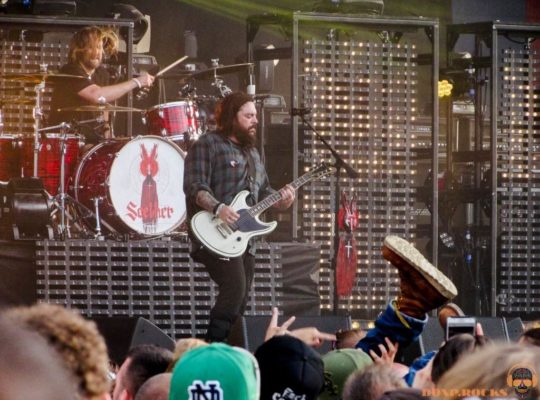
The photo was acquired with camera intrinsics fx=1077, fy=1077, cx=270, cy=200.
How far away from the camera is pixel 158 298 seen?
952cm

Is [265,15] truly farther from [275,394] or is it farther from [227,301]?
[275,394]

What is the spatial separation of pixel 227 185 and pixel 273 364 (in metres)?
6.40

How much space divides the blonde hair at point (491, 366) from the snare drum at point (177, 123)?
7.81m

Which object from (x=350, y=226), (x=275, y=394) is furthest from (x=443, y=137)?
(x=275, y=394)

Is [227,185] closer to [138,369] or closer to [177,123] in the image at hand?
[177,123]

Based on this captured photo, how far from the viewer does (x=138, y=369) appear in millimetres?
4016

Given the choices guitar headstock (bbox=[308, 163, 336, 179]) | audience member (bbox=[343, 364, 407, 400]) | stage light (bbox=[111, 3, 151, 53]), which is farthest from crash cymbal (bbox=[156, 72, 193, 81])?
audience member (bbox=[343, 364, 407, 400])

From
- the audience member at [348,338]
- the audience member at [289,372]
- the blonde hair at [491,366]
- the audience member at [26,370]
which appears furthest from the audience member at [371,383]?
the audience member at [348,338]

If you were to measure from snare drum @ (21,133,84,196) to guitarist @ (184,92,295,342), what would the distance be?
980 mm

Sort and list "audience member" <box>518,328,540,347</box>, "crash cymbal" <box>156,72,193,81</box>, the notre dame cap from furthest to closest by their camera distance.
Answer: "crash cymbal" <box>156,72,193,81</box>
"audience member" <box>518,328,540,347</box>
the notre dame cap

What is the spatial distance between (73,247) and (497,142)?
4.54m

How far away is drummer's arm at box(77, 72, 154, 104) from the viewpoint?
963 cm

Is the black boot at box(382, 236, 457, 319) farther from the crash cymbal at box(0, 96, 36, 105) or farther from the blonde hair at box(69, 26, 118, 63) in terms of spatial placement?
the blonde hair at box(69, 26, 118, 63)

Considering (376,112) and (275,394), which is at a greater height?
(376,112)
